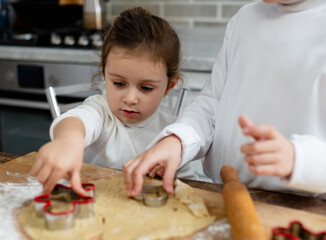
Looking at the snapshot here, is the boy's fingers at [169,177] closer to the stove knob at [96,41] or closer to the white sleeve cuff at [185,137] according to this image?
the white sleeve cuff at [185,137]

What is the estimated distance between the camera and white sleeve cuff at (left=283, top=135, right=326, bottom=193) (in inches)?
25.3

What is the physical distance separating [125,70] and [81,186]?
0.37 m

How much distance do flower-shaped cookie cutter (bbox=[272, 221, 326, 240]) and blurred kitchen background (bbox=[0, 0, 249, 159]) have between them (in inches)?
57.4

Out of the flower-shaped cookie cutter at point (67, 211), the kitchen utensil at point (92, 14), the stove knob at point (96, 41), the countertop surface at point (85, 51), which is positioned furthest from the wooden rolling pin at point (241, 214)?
the kitchen utensil at point (92, 14)

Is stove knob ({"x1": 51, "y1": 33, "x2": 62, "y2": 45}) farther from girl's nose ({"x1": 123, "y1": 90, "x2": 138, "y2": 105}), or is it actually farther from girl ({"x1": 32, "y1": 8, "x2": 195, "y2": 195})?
girl's nose ({"x1": 123, "y1": 90, "x2": 138, "y2": 105})

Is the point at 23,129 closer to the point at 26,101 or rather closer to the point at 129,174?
the point at 26,101

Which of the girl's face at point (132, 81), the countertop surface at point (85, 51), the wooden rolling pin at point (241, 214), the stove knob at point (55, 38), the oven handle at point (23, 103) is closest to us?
the wooden rolling pin at point (241, 214)

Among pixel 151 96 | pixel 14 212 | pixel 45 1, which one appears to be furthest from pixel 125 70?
pixel 45 1

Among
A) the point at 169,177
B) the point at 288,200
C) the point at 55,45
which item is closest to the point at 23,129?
the point at 55,45

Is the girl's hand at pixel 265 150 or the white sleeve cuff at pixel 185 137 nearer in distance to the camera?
the girl's hand at pixel 265 150

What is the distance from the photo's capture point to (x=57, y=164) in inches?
25.6

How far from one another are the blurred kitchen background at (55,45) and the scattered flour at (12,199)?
127cm

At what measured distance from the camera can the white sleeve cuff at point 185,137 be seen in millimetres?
790

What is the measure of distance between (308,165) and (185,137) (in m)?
0.24
